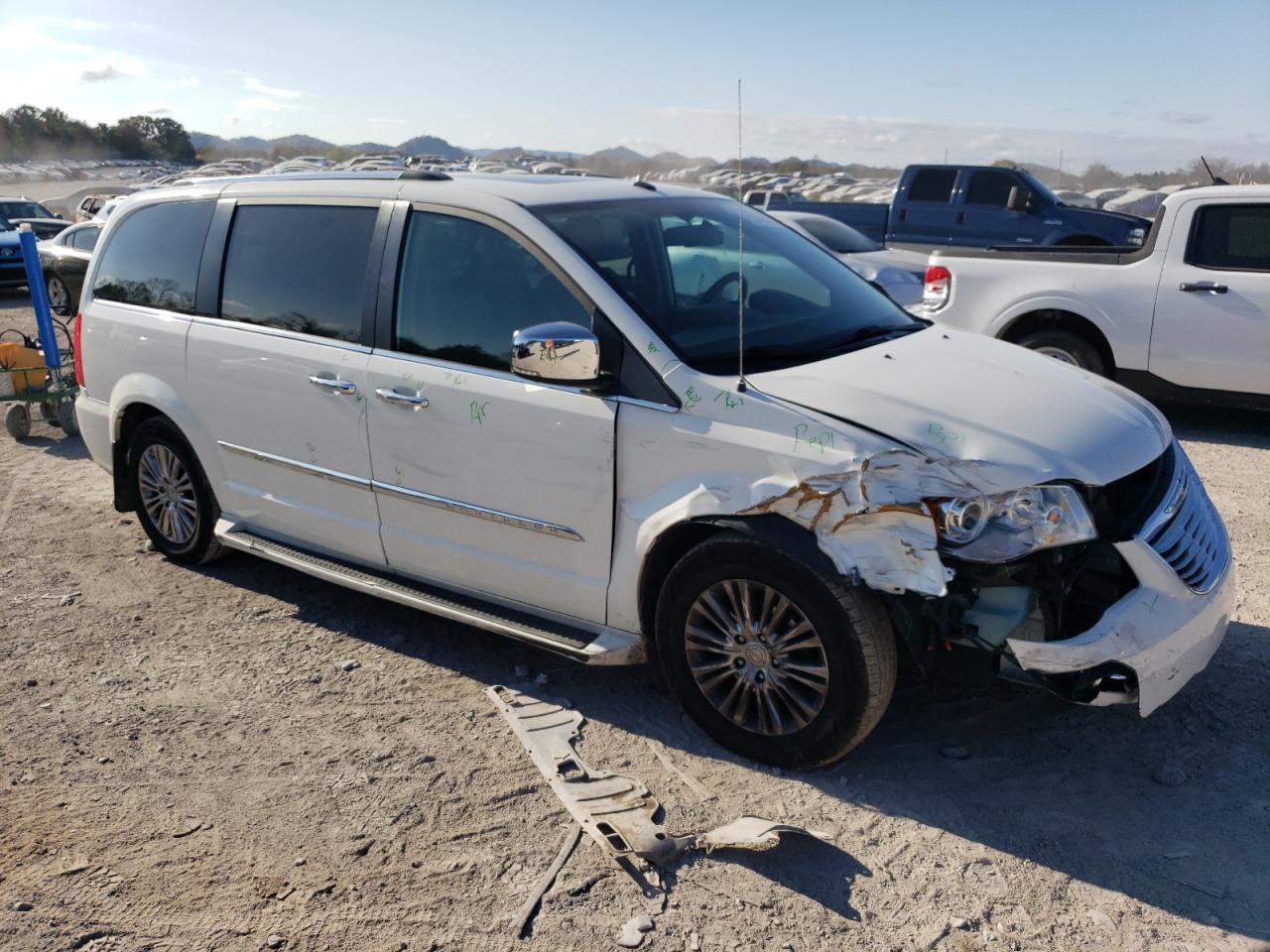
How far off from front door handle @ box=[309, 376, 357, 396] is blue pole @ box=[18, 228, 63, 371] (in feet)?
18.9

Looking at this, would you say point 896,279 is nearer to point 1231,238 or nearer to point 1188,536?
point 1231,238

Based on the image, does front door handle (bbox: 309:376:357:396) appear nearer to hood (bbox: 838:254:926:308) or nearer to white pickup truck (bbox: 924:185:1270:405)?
white pickup truck (bbox: 924:185:1270:405)

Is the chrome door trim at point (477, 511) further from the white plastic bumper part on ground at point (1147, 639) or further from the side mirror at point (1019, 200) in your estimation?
the side mirror at point (1019, 200)

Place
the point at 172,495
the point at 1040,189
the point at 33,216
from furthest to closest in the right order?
the point at 33,216, the point at 1040,189, the point at 172,495

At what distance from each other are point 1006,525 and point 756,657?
0.90 metres

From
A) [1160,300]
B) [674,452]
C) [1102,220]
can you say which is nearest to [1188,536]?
[674,452]

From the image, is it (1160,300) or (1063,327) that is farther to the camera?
(1063,327)

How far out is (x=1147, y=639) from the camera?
3.28 meters

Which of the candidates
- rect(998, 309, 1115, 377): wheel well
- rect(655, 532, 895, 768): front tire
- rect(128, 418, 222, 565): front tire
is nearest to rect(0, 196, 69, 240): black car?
rect(128, 418, 222, 565): front tire

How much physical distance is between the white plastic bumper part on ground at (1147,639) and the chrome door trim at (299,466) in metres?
2.66

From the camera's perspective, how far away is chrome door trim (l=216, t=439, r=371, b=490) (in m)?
4.54

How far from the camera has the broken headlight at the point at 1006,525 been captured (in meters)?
3.24

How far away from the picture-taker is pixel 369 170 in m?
5.02

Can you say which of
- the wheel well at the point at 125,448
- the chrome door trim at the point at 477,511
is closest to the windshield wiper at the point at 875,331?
the chrome door trim at the point at 477,511
